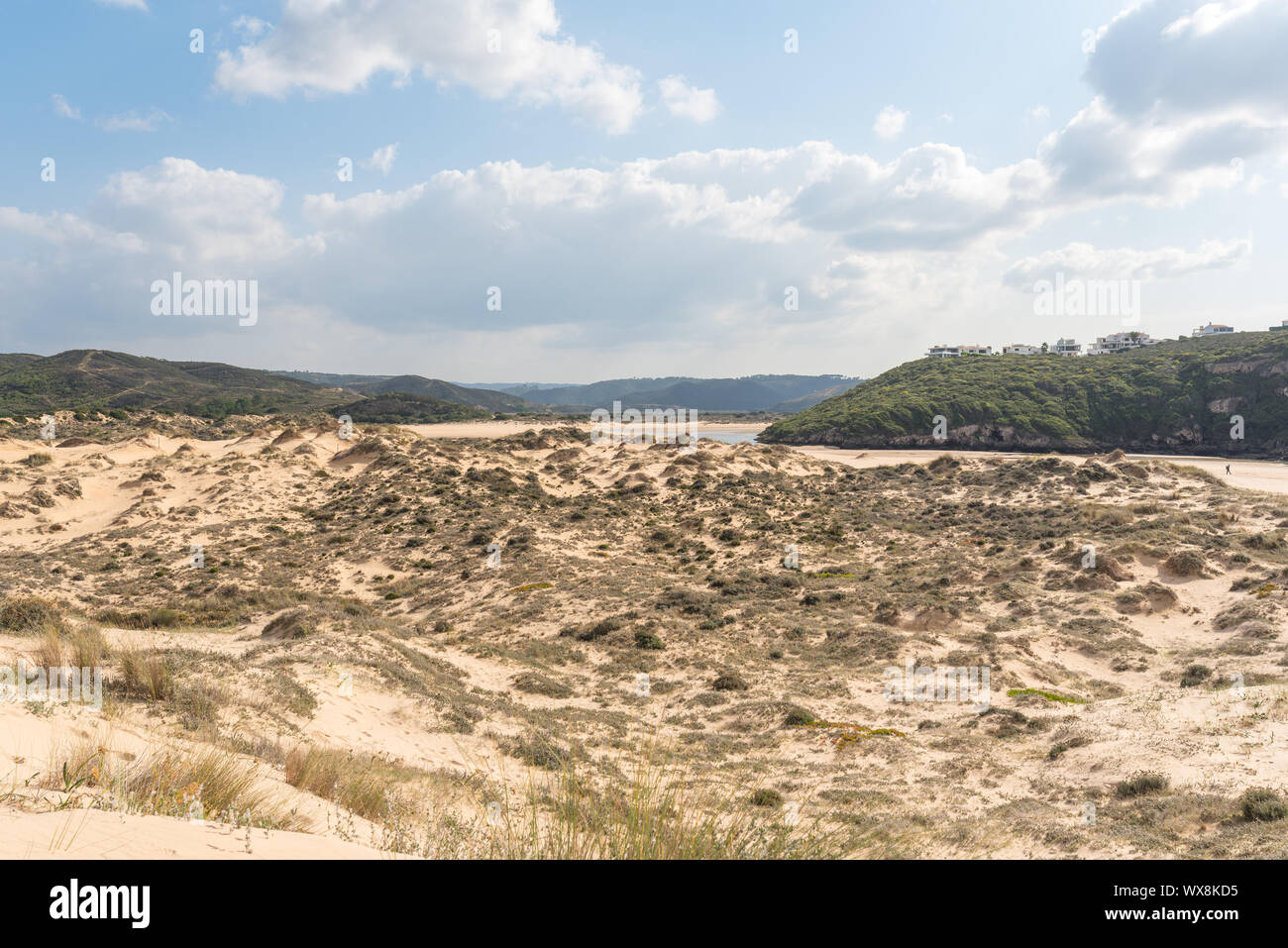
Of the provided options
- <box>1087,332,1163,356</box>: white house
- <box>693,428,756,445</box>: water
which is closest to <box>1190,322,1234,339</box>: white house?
<box>1087,332,1163,356</box>: white house

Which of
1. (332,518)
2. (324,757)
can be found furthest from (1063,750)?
(332,518)

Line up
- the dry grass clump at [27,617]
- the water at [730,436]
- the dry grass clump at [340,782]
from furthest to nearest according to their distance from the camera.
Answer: the water at [730,436], the dry grass clump at [27,617], the dry grass clump at [340,782]

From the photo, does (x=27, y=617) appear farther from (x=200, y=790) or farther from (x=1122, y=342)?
(x=1122, y=342)

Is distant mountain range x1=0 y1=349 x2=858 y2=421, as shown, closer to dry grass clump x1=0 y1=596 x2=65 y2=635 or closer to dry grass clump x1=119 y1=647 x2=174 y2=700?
dry grass clump x1=0 y1=596 x2=65 y2=635

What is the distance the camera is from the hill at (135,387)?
3563 inches

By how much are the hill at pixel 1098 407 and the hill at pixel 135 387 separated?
90.7 metres

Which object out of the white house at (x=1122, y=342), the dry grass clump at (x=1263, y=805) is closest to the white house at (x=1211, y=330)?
the white house at (x=1122, y=342)

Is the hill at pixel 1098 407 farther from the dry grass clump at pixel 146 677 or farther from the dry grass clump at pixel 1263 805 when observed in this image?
the dry grass clump at pixel 146 677

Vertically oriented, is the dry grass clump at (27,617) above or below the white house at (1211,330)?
below

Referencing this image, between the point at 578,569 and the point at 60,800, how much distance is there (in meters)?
Answer: 21.3

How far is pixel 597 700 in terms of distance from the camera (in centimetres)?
1455

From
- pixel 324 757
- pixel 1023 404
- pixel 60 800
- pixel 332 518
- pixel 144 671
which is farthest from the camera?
pixel 1023 404
